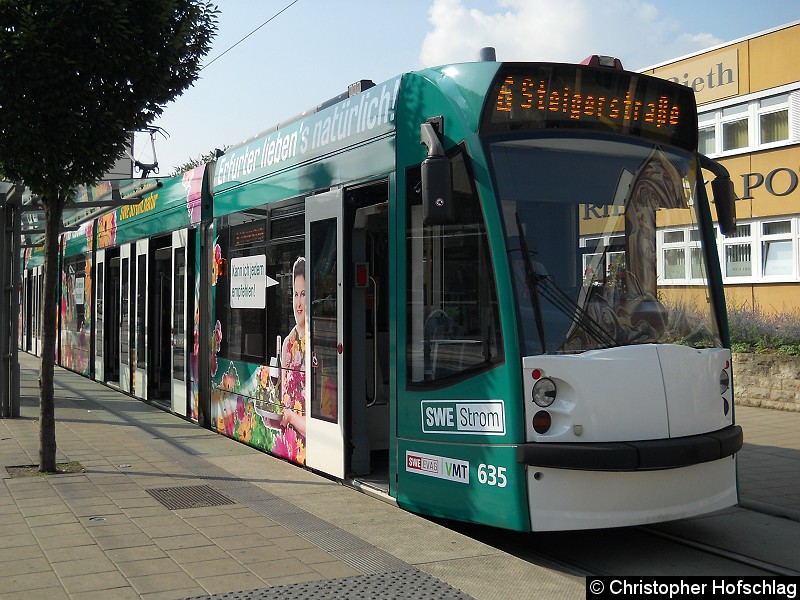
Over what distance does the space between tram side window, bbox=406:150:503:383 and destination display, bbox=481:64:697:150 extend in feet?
1.43

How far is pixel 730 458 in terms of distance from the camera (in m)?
6.29

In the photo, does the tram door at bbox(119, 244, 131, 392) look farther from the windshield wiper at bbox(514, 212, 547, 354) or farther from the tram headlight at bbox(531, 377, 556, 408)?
the tram headlight at bbox(531, 377, 556, 408)

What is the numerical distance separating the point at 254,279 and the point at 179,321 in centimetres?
328

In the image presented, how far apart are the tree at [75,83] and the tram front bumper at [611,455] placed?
5012mm

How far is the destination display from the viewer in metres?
6.08

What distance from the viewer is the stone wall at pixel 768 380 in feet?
45.4

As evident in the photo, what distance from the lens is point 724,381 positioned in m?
6.43

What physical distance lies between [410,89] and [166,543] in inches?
141

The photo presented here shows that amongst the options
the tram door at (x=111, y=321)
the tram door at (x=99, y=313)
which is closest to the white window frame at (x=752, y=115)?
the tram door at (x=111, y=321)

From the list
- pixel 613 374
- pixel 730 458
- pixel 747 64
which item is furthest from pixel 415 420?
pixel 747 64

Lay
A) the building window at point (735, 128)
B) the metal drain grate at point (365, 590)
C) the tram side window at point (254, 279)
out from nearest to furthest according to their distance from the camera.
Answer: the metal drain grate at point (365, 590) → the tram side window at point (254, 279) → the building window at point (735, 128)

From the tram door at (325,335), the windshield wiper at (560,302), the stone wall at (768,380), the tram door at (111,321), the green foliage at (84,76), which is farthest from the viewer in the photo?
the tram door at (111,321)

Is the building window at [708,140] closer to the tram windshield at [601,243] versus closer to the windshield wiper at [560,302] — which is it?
the tram windshield at [601,243]

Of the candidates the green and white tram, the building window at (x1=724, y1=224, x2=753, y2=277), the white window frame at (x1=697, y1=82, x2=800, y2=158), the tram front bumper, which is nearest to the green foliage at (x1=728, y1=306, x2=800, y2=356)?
the building window at (x1=724, y1=224, x2=753, y2=277)
